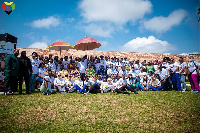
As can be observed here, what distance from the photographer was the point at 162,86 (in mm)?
9531

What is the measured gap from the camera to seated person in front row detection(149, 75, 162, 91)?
941 cm

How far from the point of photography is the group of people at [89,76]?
714 cm

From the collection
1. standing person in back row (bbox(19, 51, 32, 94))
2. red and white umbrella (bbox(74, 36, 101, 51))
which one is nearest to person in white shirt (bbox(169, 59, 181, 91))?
red and white umbrella (bbox(74, 36, 101, 51))

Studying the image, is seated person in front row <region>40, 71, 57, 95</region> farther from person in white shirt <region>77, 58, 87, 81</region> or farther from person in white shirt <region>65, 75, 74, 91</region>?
person in white shirt <region>77, 58, 87, 81</region>

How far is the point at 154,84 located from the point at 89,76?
465 centimetres

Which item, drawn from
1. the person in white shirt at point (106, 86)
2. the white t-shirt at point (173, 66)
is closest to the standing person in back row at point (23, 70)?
the person in white shirt at point (106, 86)

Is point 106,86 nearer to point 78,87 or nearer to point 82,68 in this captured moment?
point 78,87

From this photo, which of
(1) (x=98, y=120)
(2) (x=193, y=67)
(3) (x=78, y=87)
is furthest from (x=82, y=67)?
(2) (x=193, y=67)

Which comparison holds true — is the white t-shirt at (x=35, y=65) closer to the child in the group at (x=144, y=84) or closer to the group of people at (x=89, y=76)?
the group of people at (x=89, y=76)

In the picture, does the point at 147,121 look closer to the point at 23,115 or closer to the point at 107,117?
the point at 107,117

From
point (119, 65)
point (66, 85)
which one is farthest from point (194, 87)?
point (66, 85)

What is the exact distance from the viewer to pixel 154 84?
950 cm

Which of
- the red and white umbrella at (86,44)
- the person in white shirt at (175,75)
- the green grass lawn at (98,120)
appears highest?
the red and white umbrella at (86,44)

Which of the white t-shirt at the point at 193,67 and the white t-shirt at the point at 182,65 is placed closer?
the white t-shirt at the point at 193,67
